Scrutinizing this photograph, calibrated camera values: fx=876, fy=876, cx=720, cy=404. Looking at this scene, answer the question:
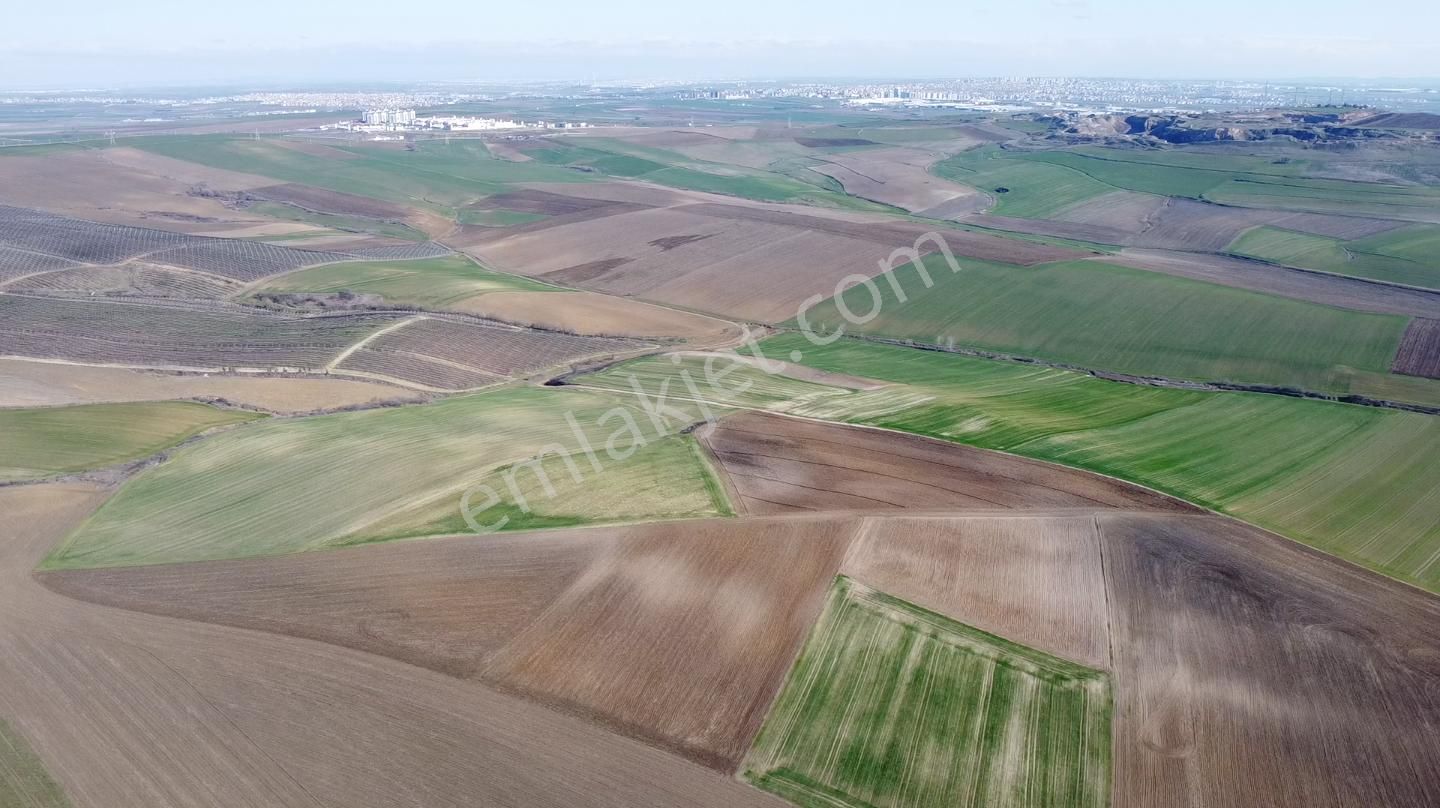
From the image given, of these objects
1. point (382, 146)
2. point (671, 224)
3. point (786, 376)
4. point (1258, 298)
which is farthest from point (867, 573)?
point (382, 146)

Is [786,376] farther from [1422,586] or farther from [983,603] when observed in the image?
[1422,586]

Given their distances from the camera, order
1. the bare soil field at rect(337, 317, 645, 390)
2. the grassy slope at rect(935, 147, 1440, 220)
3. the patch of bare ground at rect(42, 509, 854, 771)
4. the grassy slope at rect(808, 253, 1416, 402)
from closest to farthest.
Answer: the patch of bare ground at rect(42, 509, 854, 771)
the bare soil field at rect(337, 317, 645, 390)
the grassy slope at rect(808, 253, 1416, 402)
the grassy slope at rect(935, 147, 1440, 220)

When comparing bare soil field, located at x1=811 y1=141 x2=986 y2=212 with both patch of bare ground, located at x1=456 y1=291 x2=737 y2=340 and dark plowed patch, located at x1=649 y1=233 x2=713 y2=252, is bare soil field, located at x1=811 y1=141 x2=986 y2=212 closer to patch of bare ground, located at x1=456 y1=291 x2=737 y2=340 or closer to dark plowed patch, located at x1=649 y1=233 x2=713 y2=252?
dark plowed patch, located at x1=649 y1=233 x2=713 y2=252

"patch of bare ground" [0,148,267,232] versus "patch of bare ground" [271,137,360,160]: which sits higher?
"patch of bare ground" [271,137,360,160]

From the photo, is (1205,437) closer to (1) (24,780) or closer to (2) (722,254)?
(1) (24,780)

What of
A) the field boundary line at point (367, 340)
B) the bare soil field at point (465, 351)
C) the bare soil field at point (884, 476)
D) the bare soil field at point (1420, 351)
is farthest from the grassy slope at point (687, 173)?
the bare soil field at point (884, 476)

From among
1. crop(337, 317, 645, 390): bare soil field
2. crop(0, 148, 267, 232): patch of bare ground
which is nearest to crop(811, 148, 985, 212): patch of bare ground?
crop(337, 317, 645, 390): bare soil field

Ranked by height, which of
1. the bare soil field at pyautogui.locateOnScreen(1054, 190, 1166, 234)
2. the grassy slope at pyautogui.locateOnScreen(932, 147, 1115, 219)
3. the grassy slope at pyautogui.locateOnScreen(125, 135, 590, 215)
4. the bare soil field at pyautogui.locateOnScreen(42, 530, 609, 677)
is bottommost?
the bare soil field at pyautogui.locateOnScreen(42, 530, 609, 677)

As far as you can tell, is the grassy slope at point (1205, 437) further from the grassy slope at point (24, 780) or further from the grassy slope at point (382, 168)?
the grassy slope at point (382, 168)
